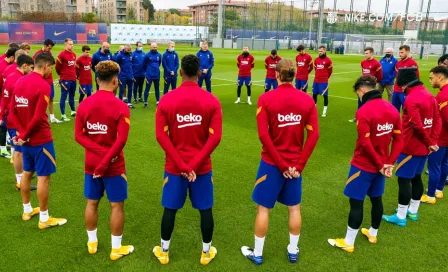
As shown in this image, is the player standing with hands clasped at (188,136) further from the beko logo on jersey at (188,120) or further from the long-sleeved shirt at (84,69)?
the long-sleeved shirt at (84,69)

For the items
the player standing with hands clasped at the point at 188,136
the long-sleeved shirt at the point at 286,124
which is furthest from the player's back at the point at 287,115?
the player standing with hands clasped at the point at 188,136

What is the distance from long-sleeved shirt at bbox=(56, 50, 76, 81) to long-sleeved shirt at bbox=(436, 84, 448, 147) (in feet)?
32.6

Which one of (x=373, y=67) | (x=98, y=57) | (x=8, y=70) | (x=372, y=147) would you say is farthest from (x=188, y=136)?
(x=98, y=57)

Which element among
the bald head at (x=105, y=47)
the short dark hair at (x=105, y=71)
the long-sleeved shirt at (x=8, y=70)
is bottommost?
the long-sleeved shirt at (x=8, y=70)

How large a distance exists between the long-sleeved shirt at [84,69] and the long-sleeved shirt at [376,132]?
9.80 m

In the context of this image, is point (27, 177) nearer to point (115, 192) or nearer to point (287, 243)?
point (115, 192)

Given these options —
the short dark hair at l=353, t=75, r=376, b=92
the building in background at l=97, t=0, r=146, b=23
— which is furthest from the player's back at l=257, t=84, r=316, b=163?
the building in background at l=97, t=0, r=146, b=23

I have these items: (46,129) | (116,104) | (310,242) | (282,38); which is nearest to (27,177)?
(46,129)

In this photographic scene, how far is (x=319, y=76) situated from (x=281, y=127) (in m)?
9.29

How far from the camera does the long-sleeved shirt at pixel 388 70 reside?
11.6 meters

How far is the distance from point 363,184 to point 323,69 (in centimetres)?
869

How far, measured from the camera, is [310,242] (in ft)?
15.9

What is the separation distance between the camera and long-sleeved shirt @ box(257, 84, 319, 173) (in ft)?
12.5

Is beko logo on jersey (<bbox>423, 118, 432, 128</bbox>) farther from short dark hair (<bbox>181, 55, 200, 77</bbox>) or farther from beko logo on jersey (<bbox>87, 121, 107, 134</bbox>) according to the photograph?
beko logo on jersey (<bbox>87, 121, 107, 134</bbox>)
